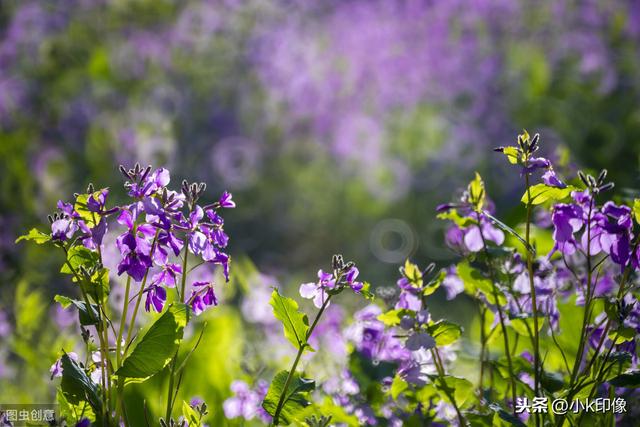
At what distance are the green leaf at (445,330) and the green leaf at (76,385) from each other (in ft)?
1.38

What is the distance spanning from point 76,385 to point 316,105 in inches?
145

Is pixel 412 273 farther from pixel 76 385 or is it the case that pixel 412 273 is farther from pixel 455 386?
pixel 76 385

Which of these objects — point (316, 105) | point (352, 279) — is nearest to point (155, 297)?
point (352, 279)

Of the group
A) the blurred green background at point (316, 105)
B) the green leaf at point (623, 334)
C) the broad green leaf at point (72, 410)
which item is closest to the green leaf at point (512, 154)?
the green leaf at point (623, 334)

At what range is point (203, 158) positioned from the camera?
4.15m

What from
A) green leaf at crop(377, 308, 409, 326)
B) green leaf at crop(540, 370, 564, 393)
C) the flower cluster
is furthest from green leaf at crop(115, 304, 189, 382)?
green leaf at crop(540, 370, 564, 393)

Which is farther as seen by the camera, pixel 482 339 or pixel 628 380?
pixel 482 339

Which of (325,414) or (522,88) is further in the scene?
(522,88)

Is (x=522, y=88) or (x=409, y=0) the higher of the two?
(x=409, y=0)

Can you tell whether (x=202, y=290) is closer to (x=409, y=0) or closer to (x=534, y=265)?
(x=534, y=265)

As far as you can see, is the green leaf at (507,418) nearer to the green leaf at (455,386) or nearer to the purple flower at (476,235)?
the green leaf at (455,386)

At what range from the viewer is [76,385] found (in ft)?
2.95

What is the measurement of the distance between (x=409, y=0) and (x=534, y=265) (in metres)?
4.08

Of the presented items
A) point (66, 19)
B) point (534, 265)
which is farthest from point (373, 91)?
point (534, 265)
